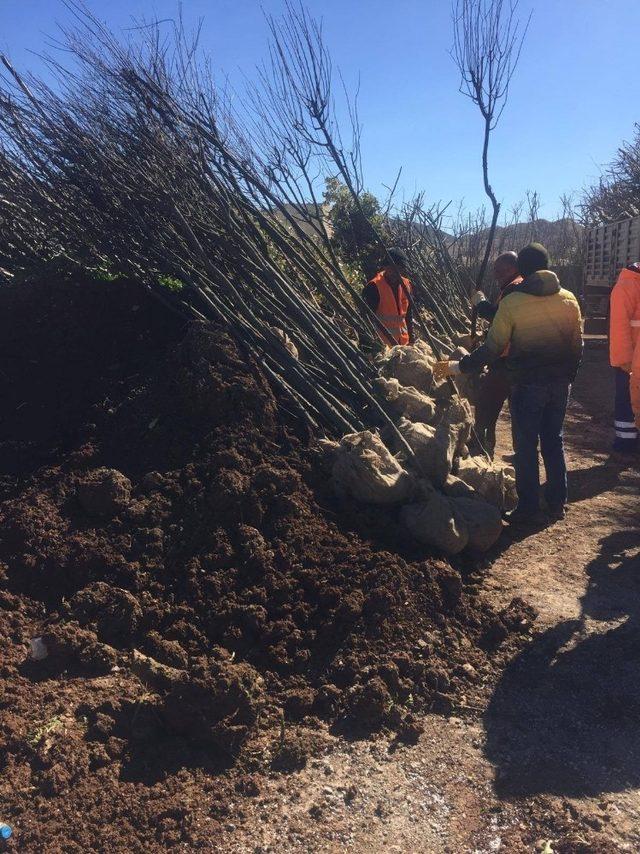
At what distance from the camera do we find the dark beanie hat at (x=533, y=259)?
480cm

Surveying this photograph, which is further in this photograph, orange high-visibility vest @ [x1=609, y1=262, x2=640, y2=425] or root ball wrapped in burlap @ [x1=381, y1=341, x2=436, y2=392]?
orange high-visibility vest @ [x1=609, y1=262, x2=640, y2=425]

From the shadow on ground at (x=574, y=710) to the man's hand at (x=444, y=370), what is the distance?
5.60 ft

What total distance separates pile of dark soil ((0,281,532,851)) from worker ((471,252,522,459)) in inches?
74.9

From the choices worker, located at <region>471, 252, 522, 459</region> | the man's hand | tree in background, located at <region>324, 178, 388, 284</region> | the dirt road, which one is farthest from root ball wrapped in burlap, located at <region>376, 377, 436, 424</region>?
tree in background, located at <region>324, 178, 388, 284</region>

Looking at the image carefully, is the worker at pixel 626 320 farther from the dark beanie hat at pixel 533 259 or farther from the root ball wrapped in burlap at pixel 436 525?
the root ball wrapped in burlap at pixel 436 525

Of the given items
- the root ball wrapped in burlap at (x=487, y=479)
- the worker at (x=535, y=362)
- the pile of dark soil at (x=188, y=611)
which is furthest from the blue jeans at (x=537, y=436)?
the pile of dark soil at (x=188, y=611)

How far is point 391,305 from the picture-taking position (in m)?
6.16

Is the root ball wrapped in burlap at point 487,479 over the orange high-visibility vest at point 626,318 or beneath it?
beneath

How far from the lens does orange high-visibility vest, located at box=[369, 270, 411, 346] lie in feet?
20.1

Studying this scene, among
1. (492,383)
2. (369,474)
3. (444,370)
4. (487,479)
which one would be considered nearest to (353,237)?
(492,383)

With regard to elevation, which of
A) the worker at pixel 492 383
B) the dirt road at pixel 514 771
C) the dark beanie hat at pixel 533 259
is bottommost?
the dirt road at pixel 514 771

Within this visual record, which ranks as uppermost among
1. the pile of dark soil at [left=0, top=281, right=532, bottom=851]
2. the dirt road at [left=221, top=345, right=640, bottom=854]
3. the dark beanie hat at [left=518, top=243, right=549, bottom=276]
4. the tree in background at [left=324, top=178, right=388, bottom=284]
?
the tree in background at [left=324, top=178, right=388, bottom=284]

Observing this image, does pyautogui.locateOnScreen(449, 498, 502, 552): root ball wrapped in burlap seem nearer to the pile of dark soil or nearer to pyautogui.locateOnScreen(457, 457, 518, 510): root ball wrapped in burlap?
pyautogui.locateOnScreen(457, 457, 518, 510): root ball wrapped in burlap

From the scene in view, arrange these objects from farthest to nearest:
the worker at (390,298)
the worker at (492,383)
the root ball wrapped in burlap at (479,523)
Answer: the worker at (390,298) → the worker at (492,383) → the root ball wrapped in burlap at (479,523)
